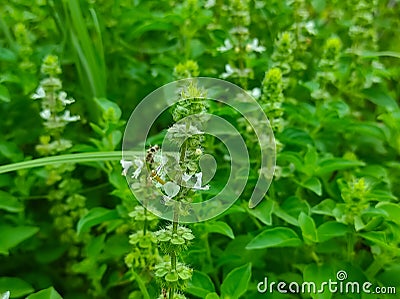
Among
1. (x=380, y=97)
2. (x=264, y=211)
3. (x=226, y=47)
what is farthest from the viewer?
(x=380, y=97)

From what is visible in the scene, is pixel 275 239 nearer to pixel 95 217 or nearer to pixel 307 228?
pixel 307 228

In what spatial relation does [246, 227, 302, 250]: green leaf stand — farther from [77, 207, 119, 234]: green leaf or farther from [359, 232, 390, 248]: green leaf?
[77, 207, 119, 234]: green leaf

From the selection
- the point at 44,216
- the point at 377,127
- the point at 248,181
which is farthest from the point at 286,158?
the point at 44,216

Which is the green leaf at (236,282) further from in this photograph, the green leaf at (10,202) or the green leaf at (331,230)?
the green leaf at (10,202)

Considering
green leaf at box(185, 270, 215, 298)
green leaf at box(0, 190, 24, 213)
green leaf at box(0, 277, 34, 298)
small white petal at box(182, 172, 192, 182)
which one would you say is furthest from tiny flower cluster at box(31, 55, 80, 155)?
small white petal at box(182, 172, 192, 182)

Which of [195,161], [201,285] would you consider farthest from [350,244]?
[195,161]

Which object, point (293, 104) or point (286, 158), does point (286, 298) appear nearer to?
point (286, 158)
